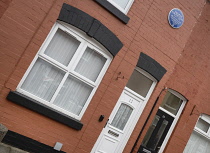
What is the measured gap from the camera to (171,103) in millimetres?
7137

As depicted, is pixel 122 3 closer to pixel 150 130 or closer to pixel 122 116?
pixel 122 116

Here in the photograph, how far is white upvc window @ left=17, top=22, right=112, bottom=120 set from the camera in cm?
483

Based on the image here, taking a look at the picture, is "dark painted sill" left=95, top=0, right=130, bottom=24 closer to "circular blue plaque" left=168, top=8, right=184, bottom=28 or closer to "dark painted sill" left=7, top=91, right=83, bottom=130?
"circular blue plaque" left=168, top=8, right=184, bottom=28

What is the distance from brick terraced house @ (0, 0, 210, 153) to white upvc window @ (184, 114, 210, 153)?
14 cm

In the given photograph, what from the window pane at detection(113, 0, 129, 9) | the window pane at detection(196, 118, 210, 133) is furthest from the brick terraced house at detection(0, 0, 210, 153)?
the window pane at detection(196, 118, 210, 133)

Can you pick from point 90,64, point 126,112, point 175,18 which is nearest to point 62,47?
point 90,64

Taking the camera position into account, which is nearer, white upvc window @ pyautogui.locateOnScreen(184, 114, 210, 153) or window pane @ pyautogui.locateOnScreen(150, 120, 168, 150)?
window pane @ pyautogui.locateOnScreen(150, 120, 168, 150)

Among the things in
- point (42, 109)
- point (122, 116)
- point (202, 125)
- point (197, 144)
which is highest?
point (202, 125)

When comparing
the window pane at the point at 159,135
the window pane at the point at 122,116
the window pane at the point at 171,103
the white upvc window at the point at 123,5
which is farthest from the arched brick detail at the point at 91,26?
the window pane at the point at 159,135

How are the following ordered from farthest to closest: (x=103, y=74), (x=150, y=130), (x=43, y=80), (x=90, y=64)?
(x=150, y=130) < (x=103, y=74) < (x=90, y=64) < (x=43, y=80)

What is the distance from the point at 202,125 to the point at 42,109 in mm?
5520

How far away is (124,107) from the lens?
622cm

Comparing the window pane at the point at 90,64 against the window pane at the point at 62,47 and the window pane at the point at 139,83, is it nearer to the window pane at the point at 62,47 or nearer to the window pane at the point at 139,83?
the window pane at the point at 62,47

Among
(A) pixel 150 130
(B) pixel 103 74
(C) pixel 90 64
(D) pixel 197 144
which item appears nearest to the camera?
(C) pixel 90 64
